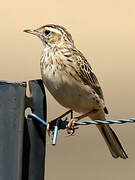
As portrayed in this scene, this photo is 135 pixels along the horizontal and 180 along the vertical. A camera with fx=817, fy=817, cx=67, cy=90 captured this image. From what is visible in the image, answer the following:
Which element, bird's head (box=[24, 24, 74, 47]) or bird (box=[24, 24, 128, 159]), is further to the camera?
bird's head (box=[24, 24, 74, 47])

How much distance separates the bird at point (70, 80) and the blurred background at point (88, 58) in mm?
2487

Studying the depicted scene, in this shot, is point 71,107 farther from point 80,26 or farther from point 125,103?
point 80,26

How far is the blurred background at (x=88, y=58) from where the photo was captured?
8195 millimetres

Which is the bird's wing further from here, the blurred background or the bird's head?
the blurred background

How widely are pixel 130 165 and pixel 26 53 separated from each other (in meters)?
1.91

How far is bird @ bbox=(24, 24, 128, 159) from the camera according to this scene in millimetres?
5238

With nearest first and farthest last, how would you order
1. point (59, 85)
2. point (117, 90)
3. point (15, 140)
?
point (15, 140)
point (59, 85)
point (117, 90)

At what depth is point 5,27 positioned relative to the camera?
9.68 meters

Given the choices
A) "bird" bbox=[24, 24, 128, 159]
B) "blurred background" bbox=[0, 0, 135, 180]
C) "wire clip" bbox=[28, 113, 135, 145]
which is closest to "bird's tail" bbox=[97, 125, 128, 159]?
"bird" bbox=[24, 24, 128, 159]

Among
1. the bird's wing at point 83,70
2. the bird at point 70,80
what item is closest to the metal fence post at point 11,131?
the bird at point 70,80

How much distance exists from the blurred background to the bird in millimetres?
2487

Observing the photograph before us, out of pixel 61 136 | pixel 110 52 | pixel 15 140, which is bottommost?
pixel 15 140

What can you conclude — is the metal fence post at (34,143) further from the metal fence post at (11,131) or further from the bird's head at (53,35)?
the bird's head at (53,35)

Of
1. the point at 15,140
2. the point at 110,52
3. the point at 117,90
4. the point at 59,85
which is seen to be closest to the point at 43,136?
the point at 15,140
